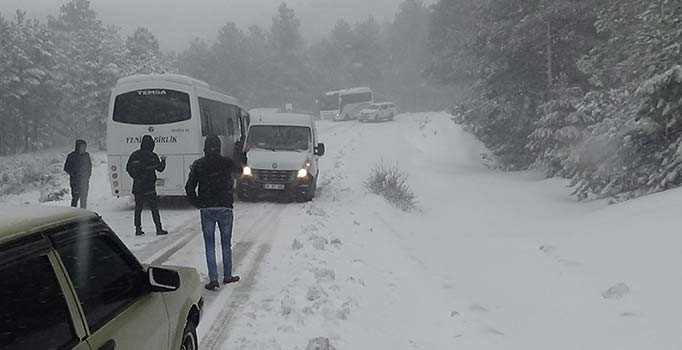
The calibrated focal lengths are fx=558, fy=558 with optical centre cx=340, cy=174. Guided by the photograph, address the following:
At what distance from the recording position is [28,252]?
2398 millimetres

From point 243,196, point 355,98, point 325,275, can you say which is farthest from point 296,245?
point 355,98

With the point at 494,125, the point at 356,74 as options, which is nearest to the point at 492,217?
the point at 494,125

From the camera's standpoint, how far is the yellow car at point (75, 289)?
2270 millimetres

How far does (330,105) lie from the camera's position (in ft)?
205

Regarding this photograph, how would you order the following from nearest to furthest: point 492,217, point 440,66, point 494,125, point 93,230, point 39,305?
point 39,305 → point 93,230 → point 492,217 → point 494,125 → point 440,66

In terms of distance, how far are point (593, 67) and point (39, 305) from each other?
16.6 m

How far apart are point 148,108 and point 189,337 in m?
11.6

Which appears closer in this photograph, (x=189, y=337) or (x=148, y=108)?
(x=189, y=337)

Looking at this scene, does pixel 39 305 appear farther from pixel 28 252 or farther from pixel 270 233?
pixel 270 233

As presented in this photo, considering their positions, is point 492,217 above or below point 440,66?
below

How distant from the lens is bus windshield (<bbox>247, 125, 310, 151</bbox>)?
1664 cm

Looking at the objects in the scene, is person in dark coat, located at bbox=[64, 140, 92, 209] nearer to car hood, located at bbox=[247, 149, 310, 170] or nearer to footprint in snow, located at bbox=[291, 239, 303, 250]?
car hood, located at bbox=[247, 149, 310, 170]

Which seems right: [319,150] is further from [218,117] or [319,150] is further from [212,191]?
[212,191]

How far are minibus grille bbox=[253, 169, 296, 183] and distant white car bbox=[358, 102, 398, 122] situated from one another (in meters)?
38.3
